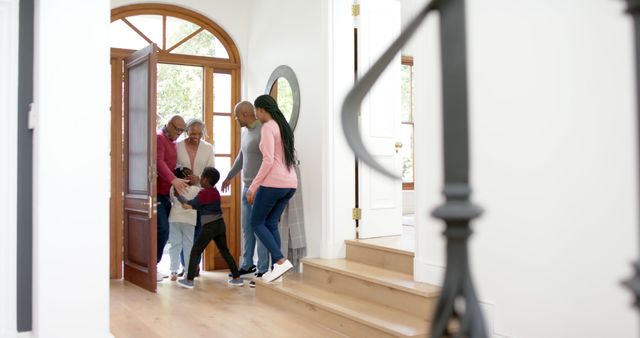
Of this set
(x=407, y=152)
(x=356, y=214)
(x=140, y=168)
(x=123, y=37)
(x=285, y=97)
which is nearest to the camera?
(x=356, y=214)

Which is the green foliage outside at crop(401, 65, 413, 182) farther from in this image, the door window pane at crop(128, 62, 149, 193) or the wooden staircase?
the door window pane at crop(128, 62, 149, 193)

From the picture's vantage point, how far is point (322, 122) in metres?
4.76

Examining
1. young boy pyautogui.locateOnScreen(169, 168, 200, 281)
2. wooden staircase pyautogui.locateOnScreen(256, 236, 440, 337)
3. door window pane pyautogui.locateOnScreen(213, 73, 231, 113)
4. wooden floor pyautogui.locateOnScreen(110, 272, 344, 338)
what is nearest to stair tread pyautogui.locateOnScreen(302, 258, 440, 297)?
wooden staircase pyautogui.locateOnScreen(256, 236, 440, 337)

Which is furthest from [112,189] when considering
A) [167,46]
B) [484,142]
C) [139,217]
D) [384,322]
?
[484,142]

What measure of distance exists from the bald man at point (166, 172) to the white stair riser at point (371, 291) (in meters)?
1.33

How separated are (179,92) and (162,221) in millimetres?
1412

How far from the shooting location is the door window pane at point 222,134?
5.97m

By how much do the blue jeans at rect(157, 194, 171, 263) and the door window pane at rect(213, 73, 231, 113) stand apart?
1218 millimetres

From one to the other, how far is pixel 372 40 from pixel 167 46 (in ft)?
7.08

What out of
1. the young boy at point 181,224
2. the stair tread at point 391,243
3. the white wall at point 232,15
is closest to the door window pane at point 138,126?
the young boy at point 181,224

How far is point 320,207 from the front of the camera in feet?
15.6

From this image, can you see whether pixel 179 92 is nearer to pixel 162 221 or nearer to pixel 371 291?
pixel 162 221

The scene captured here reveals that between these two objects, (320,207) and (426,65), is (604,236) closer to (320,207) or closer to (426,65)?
(426,65)
